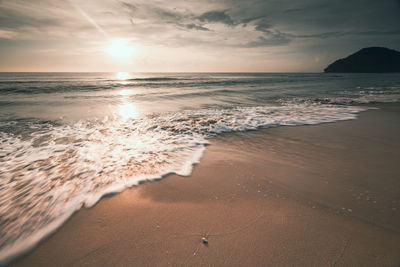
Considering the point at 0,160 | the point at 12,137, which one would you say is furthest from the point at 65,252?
the point at 12,137

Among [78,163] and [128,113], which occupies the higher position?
[128,113]

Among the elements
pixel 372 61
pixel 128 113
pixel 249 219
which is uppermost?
pixel 372 61

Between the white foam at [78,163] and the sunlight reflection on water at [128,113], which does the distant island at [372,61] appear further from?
the white foam at [78,163]

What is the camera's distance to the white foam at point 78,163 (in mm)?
2279

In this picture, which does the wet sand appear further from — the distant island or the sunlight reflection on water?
the distant island

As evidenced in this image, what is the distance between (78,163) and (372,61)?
655 ft

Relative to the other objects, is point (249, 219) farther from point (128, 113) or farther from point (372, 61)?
point (372, 61)

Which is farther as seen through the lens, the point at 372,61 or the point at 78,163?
the point at 372,61

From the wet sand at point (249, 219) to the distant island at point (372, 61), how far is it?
188 m

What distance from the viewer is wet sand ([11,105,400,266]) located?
1.70 metres

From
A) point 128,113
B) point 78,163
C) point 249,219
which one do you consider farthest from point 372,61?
point 78,163

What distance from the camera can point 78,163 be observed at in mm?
3637

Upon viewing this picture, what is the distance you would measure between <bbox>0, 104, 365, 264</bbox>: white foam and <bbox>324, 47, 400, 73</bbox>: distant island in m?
187

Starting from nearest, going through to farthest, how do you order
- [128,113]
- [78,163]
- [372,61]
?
1. [78,163]
2. [128,113]
3. [372,61]
